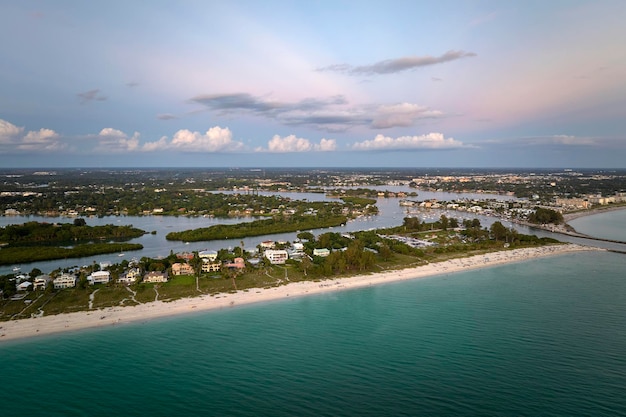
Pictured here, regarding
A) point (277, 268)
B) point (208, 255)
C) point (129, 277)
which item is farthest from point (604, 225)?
point (129, 277)

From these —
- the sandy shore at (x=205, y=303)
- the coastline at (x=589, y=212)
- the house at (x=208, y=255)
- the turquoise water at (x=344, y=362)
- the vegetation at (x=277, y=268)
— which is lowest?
the turquoise water at (x=344, y=362)

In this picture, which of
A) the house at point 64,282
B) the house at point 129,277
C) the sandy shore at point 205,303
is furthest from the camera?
the house at point 129,277

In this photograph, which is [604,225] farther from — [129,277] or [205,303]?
[129,277]

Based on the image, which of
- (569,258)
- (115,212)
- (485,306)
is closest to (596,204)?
(569,258)

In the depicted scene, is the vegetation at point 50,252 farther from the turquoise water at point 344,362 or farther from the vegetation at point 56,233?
the turquoise water at point 344,362

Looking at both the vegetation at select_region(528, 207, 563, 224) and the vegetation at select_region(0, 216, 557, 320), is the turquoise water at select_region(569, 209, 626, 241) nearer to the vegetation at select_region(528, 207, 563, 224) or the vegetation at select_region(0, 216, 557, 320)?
the vegetation at select_region(528, 207, 563, 224)

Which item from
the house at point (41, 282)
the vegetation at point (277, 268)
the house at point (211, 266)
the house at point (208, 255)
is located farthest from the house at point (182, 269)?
the house at point (41, 282)
